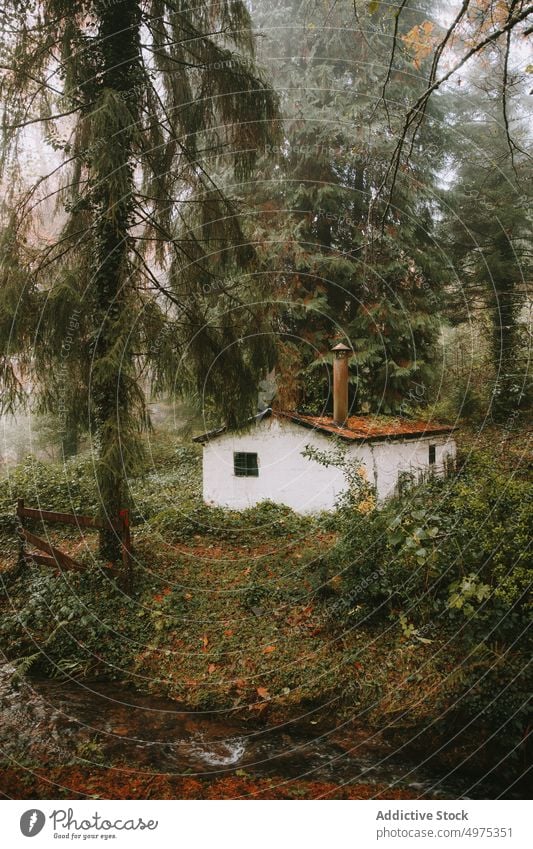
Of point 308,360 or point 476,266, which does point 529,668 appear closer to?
point 308,360

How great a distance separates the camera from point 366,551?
5.94m

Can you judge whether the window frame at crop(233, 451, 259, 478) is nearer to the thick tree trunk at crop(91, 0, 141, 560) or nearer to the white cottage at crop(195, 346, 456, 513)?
the white cottage at crop(195, 346, 456, 513)

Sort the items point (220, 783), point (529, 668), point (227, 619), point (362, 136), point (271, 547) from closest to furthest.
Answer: point (220, 783), point (529, 668), point (227, 619), point (271, 547), point (362, 136)

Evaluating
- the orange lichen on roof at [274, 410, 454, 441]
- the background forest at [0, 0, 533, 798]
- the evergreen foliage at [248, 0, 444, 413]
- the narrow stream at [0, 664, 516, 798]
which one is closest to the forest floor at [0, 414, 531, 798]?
the background forest at [0, 0, 533, 798]

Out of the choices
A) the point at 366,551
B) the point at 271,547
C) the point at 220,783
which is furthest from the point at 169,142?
the point at 220,783

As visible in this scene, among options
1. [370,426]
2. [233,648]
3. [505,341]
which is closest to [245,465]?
[370,426]

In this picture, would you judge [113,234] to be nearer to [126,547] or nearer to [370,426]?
[126,547]

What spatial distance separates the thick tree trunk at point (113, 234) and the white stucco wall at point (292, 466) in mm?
4360

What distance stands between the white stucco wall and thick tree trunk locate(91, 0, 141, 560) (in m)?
4.36

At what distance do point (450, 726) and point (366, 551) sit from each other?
6.74ft

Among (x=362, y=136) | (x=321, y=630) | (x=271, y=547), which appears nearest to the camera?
(x=321, y=630)
